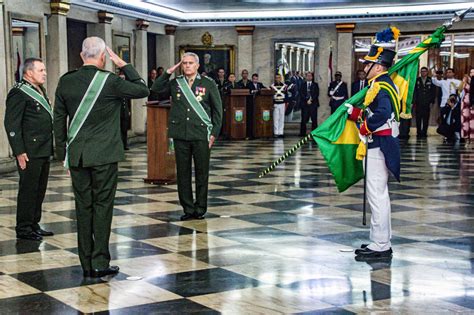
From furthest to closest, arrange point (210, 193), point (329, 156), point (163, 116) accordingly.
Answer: point (163, 116)
point (210, 193)
point (329, 156)

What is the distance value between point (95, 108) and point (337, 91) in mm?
15430

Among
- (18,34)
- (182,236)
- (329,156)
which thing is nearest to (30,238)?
(182,236)

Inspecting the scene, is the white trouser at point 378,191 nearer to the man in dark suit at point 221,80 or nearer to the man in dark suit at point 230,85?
the man in dark suit at point 230,85

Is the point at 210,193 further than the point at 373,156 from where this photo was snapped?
Yes

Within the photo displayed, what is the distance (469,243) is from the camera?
22.5ft

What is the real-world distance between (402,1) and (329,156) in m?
13.4

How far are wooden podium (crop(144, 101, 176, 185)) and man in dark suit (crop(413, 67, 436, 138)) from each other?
37.0 feet

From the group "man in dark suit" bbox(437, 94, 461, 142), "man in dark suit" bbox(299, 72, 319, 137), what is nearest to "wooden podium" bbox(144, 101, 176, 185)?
"man in dark suit" bbox(437, 94, 461, 142)

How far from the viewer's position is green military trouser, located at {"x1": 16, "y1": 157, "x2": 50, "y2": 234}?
23.1ft

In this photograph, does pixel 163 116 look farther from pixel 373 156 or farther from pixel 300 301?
pixel 300 301

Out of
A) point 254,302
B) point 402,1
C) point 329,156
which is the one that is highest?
point 402,1

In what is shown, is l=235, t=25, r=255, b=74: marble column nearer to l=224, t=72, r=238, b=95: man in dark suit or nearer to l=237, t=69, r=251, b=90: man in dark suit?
l=237, t=69, r=251, b=90: man in dark suit

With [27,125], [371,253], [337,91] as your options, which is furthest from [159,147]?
[337,91]

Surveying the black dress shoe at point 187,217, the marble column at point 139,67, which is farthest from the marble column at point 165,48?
the black dress shoe at point 187,217
